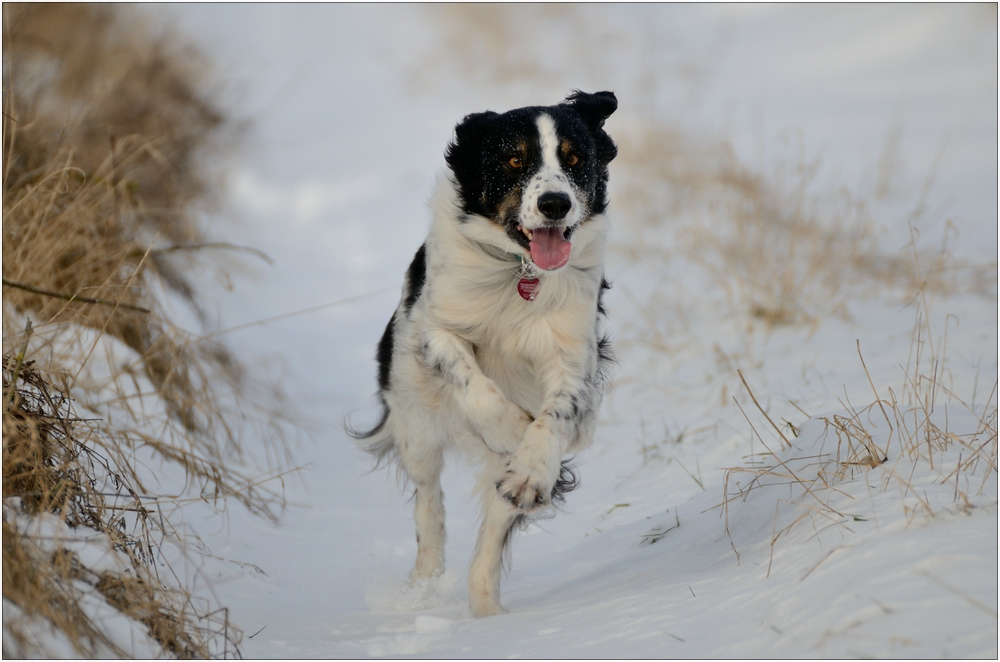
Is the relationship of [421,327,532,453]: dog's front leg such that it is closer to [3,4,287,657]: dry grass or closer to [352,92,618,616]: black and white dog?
[352,92,618,616]: black and white dog

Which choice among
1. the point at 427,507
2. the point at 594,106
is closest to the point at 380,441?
the point at 427,507

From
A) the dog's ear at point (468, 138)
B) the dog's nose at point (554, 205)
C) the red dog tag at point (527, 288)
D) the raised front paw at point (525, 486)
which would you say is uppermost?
the dog's ear at point (468, 138)

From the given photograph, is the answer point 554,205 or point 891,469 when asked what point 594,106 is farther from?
point 891,469

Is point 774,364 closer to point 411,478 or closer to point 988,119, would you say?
point 411,478

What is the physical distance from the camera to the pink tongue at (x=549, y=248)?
332cm

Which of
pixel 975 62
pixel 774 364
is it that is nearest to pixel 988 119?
pixel 975 62

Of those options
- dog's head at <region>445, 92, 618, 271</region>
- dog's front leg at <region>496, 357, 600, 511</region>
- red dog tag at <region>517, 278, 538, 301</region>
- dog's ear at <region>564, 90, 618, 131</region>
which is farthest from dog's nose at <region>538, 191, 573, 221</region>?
dog's ear at <region>564, 90, 618, 131</region>

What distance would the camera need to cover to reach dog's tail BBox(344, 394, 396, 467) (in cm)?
445

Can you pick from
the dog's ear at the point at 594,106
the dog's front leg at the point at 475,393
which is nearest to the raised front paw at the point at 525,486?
the dog's front leg at the point at 475,393

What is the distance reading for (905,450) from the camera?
113 inches

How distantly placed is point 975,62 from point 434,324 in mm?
10439

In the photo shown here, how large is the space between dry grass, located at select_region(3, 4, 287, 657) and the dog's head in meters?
1.42

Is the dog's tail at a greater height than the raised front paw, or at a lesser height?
lesser

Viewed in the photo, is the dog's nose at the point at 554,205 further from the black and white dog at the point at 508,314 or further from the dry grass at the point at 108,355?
the dry grass at the point at 108,355
